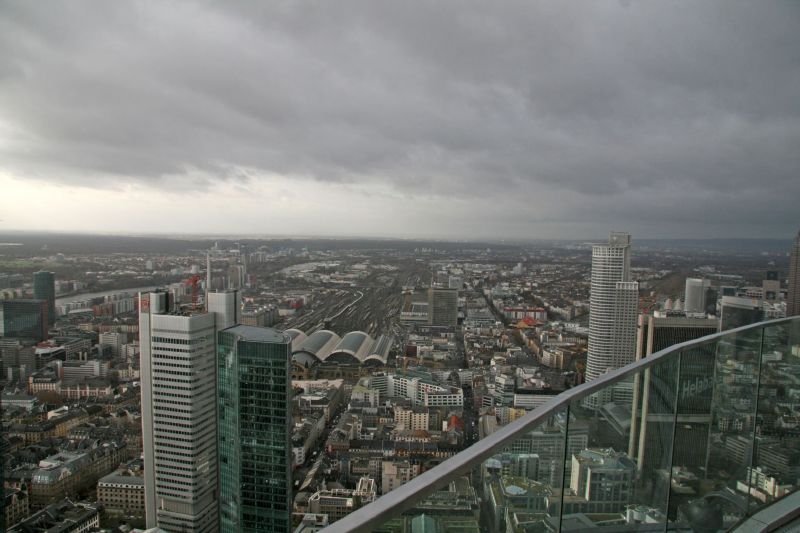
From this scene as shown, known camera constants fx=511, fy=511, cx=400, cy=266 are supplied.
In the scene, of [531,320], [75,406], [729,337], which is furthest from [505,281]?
[729,337]

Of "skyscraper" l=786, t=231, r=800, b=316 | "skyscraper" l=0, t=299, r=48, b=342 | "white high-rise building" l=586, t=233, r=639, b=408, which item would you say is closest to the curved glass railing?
"skyscraper" l=0, t=299, r=48, b=342

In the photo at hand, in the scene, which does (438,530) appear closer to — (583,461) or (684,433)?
(583,461)

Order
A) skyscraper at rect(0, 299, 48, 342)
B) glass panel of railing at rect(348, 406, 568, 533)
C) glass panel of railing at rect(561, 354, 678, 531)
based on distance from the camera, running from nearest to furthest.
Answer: glass panel of railing at rect(348, 406, 568, 533), glass panel of railing at rect(561, 354, 678, 531), skyscraper at rect(0, 299, 48, 342)

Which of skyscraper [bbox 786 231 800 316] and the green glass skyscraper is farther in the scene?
skyscraper [bbox 786 231 800 316]

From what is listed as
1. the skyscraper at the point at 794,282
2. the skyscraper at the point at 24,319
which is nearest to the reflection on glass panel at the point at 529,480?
the skyscraper at the point at 24,319

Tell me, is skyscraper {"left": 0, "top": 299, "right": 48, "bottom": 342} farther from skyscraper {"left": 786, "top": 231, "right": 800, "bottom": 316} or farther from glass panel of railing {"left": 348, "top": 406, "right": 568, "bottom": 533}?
skyscraper {"left": 786, "top": 231, "right": 800, "bottom": 316}
